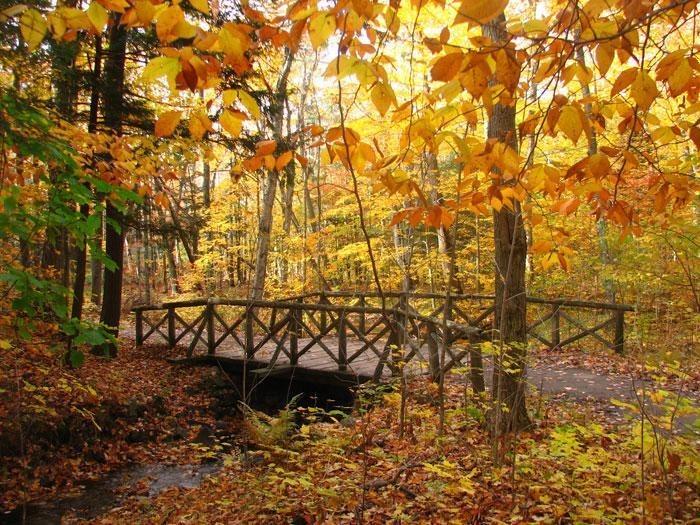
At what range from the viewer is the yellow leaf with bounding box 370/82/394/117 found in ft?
5.42

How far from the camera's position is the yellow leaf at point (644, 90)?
154 centimetres

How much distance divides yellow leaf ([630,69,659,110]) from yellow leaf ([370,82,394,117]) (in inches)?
31.8

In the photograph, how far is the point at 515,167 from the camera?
1981 mm

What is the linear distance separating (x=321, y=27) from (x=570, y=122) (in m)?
0.94

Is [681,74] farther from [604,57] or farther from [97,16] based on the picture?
[97,16]

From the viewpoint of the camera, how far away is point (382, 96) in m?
1.67

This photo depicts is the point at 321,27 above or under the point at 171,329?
above

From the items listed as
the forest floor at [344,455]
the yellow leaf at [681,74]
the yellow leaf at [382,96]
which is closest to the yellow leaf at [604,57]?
the yellow leaf at [681,74]

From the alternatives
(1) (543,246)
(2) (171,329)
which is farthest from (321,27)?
(2) (171,329)

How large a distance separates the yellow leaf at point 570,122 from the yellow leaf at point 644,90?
18 cm

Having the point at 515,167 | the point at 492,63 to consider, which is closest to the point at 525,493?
the point at 515,167

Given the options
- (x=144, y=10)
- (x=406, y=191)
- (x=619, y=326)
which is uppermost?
(x=144, y=10)

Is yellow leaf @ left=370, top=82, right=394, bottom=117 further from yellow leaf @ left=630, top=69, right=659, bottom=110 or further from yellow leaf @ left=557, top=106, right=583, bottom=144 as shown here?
yellow leaf @ left=630, top=69, right=659, bottom=110

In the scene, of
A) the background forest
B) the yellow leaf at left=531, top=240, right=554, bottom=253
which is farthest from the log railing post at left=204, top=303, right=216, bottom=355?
the yellow leaf at left=531, top=240, right=554, bottom=253
